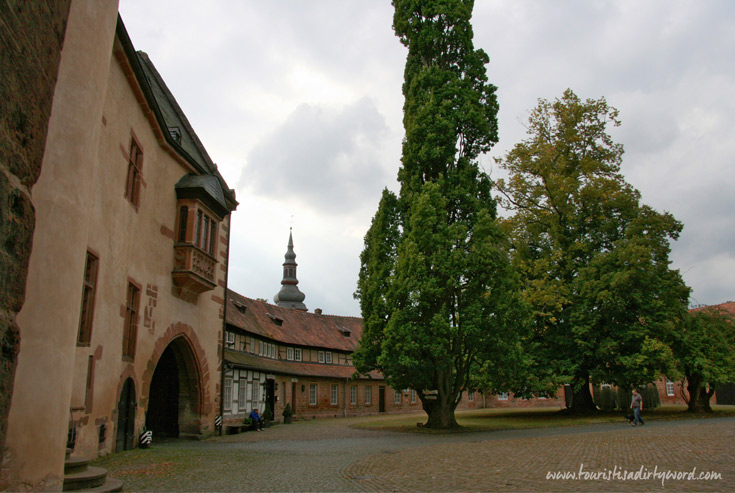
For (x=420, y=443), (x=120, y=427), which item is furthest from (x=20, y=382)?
(x=420, y=443)

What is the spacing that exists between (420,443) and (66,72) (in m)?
14.0

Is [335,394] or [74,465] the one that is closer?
[74,465]

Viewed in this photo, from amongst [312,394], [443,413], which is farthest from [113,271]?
[312,394]

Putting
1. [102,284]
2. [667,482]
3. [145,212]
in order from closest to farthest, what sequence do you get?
[667,482], [102,284], [145,212]

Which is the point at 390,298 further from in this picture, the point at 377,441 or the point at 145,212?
the point at 145,212

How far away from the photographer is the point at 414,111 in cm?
2283

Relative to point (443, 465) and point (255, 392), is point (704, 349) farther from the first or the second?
point (255, 392)

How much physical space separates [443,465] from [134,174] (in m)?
9.73

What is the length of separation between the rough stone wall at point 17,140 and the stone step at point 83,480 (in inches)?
205

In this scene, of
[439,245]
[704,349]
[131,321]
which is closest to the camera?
[131,321]

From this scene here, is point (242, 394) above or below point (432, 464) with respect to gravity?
above

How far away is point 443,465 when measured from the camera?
35.3 feet

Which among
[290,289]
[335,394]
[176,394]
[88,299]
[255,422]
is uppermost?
[290,289]

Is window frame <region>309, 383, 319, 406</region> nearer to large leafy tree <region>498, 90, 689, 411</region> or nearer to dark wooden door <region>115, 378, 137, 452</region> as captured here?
large leafy tree <region>498, 90, 689, 411</region>
